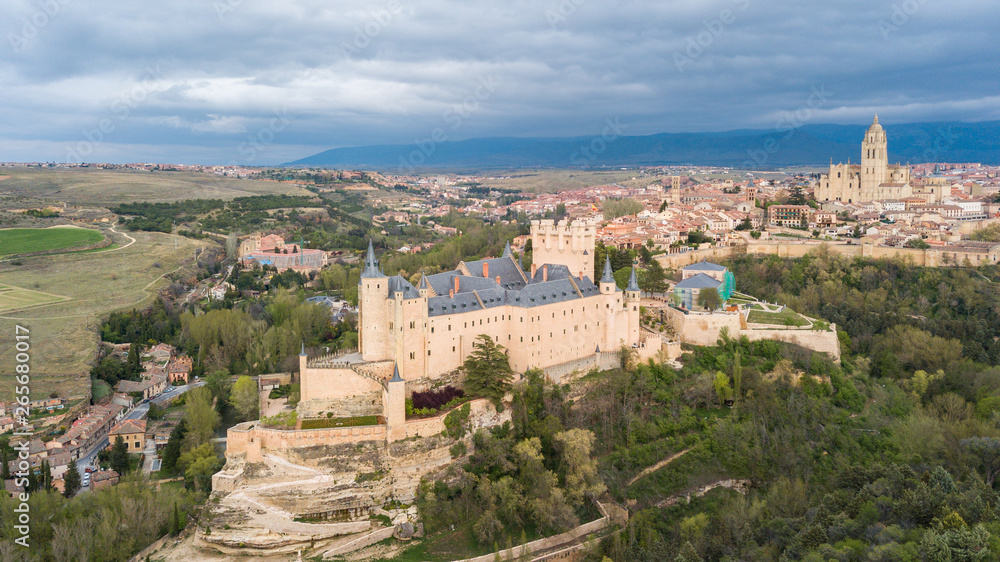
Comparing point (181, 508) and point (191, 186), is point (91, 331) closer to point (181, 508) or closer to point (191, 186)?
point (181, 508)

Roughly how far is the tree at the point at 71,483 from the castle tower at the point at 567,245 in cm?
2788

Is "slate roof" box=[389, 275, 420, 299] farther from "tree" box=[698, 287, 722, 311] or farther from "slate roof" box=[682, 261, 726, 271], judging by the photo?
"slate roof" box=[682, 261, 726, 271]

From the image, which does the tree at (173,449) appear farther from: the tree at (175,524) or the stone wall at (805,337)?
the stone wall at (805,337)

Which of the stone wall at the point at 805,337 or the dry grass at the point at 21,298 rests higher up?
the dry grass at the point at 21,298

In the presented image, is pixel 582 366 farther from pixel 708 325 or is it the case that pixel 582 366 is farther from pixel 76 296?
pixel 76 296

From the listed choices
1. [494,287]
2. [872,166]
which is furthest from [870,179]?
[494,287]

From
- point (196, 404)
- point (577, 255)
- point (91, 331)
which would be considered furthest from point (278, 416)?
point (91, 331)

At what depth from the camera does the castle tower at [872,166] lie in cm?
8394

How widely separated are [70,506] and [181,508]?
4578 mm

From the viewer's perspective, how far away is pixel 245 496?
3131 cm

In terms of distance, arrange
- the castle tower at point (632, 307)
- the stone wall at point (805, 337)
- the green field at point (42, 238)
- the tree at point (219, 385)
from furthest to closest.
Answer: the green field at point (42, 238), the tree at point (219, 385), the stone wall at point (805, 337), the castle tower at point (632, 307)

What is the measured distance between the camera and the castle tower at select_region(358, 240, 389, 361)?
34875mm

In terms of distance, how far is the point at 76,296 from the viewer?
57094 mm

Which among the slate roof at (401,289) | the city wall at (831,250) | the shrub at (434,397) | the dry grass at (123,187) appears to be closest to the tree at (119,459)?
the shrub at (434,397)
